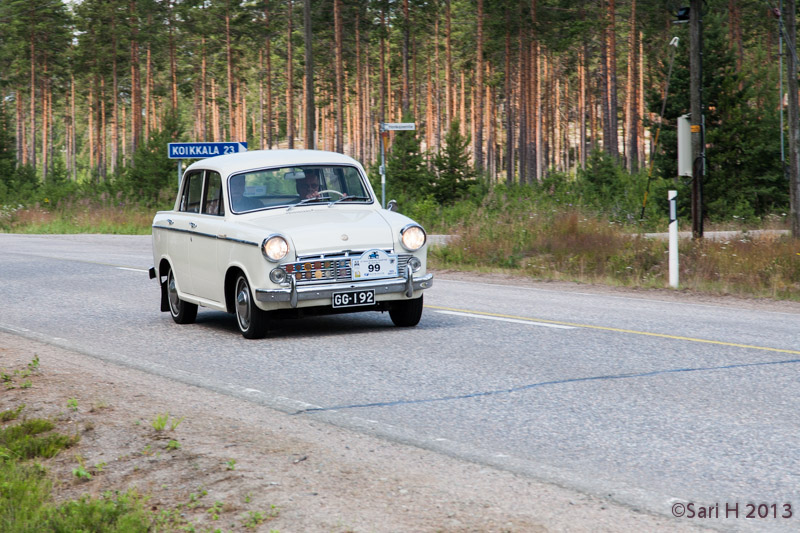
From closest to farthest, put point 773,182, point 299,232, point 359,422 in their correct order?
point 359,422 → point 299,232 → point 773,182

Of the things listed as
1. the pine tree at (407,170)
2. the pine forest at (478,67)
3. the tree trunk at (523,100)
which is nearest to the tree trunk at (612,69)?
the pine forest at (478,67)

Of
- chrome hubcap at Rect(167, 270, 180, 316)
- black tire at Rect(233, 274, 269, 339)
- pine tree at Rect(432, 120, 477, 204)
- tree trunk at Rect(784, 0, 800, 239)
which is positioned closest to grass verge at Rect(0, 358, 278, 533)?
black tire at Rect(233, 274, 269, 339)

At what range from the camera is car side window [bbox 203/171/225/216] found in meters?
10.4

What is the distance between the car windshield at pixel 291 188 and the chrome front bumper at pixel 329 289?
4.48 feet

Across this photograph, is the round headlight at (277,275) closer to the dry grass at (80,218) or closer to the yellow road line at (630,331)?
the yellow road line at (630,331)

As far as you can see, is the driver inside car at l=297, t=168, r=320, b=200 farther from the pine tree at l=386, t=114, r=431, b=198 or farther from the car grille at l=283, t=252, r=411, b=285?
the pine tree at l=386, t=114, r=431, b=198

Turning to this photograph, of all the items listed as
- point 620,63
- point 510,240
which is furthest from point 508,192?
point 620,63

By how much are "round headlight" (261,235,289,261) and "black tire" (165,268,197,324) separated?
7.28 feet

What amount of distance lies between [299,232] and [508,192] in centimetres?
2584

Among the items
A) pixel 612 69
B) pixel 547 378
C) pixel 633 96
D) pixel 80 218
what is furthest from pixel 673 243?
pixel 633 96

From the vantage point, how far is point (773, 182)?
2923 centimetres

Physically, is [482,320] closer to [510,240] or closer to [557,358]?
[557,358]

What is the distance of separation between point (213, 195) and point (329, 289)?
2.15m

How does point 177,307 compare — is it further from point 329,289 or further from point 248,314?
point 329,289
